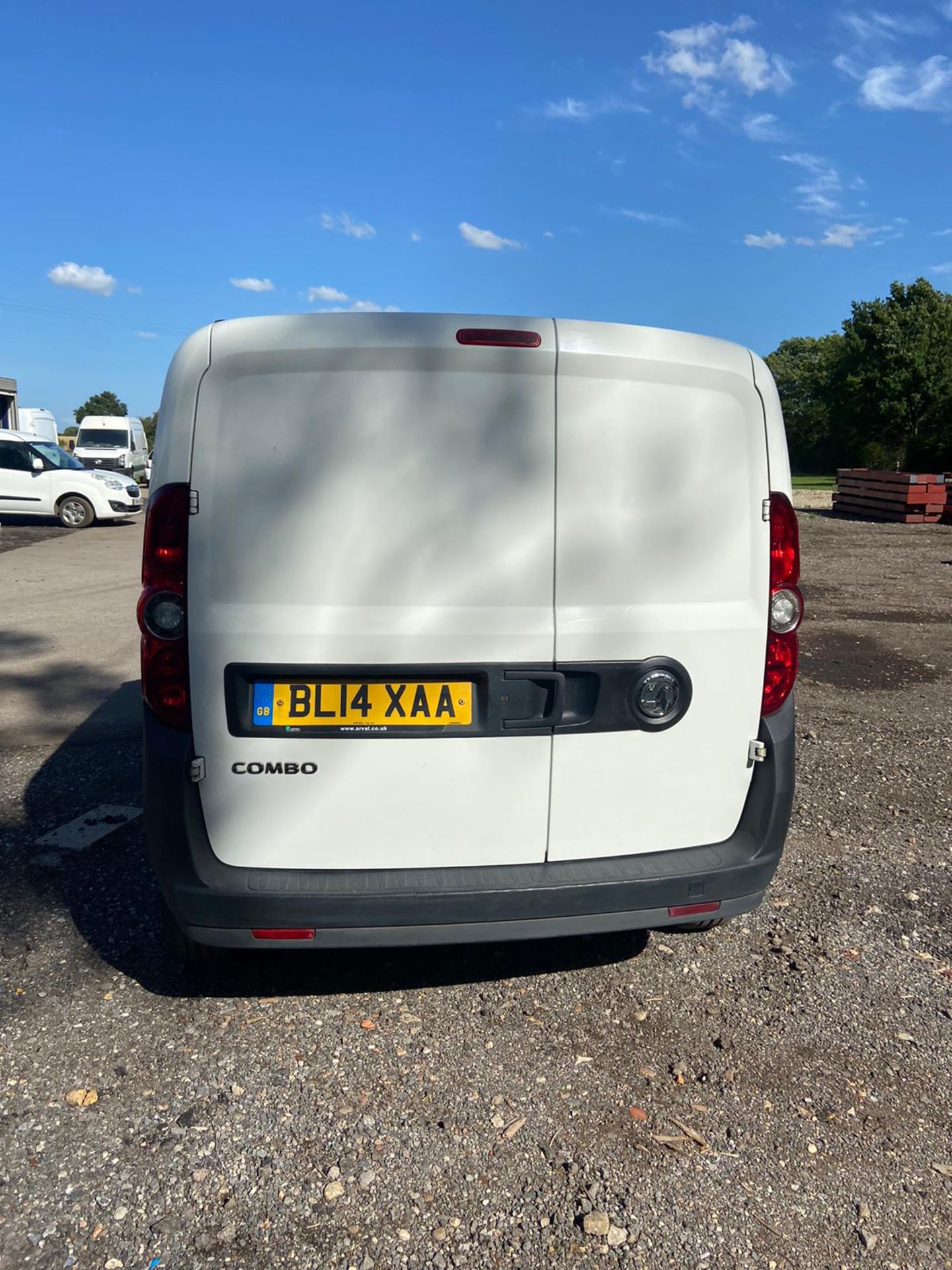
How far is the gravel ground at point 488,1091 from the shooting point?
7.66ft

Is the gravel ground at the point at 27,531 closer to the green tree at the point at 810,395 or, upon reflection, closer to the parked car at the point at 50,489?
the parked car at the point at 50,489

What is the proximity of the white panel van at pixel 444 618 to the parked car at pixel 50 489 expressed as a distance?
2040 centimetres

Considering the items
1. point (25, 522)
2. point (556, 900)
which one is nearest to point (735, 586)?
point (556, 900)

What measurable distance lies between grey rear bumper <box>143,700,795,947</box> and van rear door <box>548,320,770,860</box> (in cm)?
11

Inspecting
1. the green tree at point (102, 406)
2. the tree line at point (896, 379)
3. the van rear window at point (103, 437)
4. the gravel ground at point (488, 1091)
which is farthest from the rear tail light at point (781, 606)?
the green tree at point (102, 406)

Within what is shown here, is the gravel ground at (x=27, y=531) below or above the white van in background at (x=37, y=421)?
below

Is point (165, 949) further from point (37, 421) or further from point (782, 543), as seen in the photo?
point (37, 421)

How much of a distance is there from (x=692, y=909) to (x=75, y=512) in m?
21.1

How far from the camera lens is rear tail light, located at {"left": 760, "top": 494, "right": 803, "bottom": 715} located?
3061 mm

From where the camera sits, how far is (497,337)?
110 inches

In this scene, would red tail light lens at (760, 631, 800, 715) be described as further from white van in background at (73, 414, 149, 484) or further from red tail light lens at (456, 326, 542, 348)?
white van in background at (73, 414, 149, 484)

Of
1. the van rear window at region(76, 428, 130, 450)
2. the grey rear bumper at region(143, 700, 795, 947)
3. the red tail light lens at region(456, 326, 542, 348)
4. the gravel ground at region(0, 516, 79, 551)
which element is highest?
the van rear window at region(76, 428, 130, 450)

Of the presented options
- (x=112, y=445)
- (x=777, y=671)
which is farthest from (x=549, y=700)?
(x=112, y=445)

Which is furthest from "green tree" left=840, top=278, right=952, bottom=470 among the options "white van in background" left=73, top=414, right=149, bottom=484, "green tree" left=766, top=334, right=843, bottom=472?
"white van in background" left=73, top=414, right=149, bottom=484
